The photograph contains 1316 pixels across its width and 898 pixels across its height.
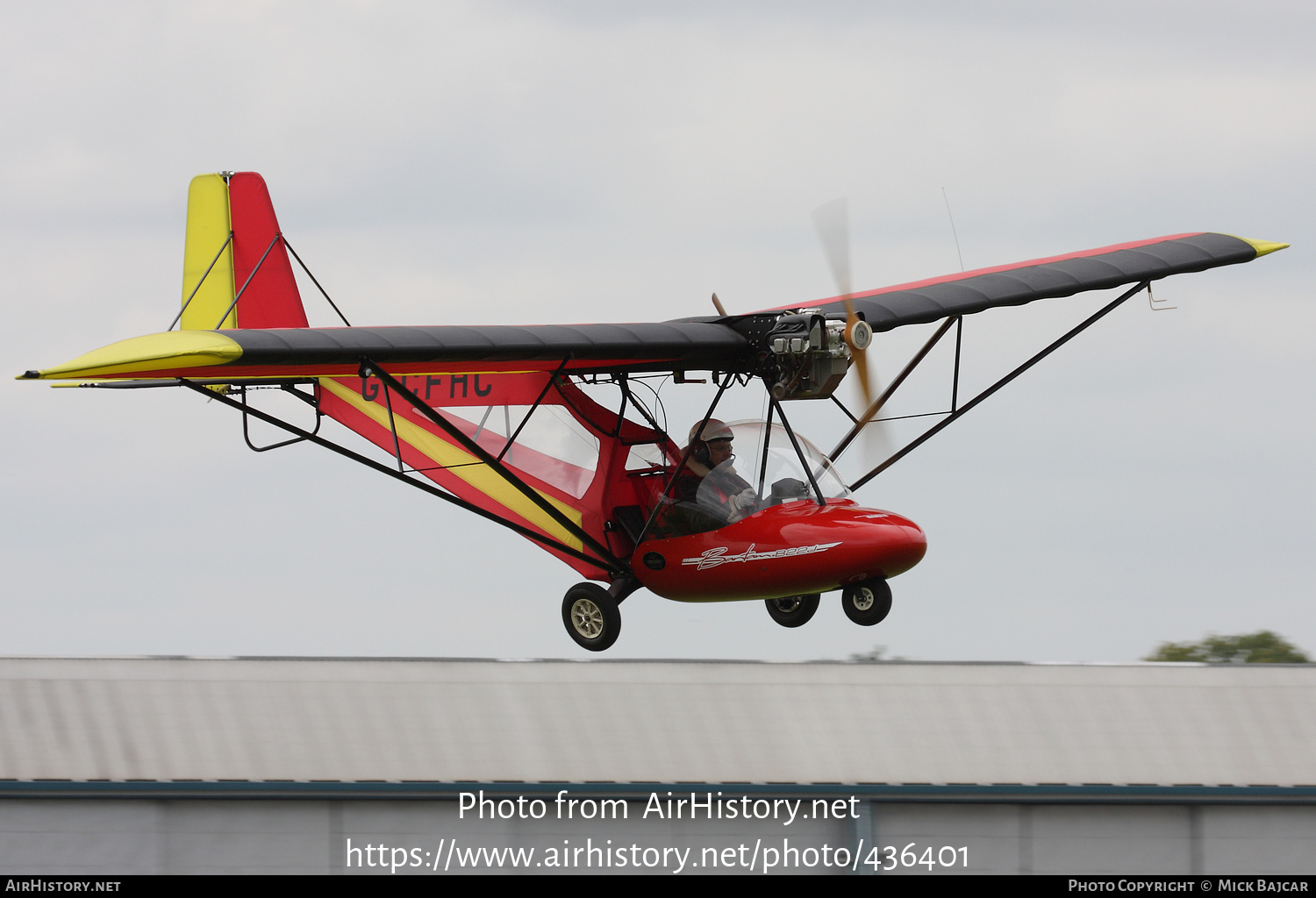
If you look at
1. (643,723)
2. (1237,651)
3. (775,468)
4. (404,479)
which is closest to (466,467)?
(404,479)

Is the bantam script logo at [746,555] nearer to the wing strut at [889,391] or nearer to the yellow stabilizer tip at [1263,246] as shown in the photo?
the wing strut at [889,391]

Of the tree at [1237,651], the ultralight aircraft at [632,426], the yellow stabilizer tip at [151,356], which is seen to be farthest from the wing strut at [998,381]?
the tree at [1237,651]

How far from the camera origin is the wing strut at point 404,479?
56.7ft

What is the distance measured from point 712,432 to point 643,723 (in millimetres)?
14410

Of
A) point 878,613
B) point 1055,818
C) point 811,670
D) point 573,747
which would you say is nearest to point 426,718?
point 573,747

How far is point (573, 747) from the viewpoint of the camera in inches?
1192

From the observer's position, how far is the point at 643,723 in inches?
1188

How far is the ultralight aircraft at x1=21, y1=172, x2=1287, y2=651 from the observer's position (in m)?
15.9

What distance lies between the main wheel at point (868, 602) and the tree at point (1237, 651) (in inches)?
1903

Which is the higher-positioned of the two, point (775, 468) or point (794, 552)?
point (775, 468)

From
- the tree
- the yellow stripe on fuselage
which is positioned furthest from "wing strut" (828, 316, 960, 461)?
the tree

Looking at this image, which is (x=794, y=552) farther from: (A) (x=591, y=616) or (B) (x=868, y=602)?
(A) (x=591, y=616)
